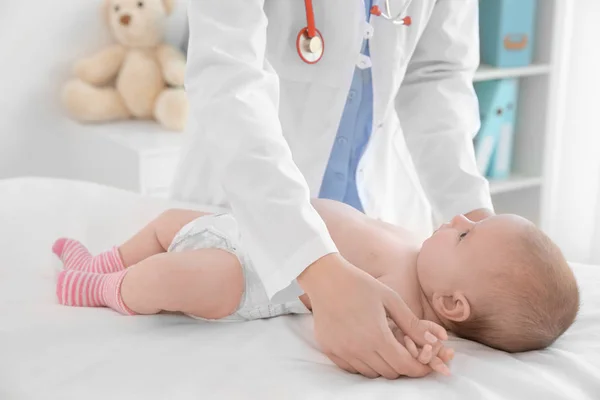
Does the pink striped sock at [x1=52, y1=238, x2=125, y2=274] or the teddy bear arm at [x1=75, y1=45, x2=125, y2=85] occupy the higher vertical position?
Answer: the teddy bear arm at [x1=75, y1=45, x2=125, y2=85]

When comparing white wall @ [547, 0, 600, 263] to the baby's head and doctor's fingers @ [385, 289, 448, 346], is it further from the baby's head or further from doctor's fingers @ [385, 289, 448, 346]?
doctor's fingers @ [385, 289, 448, 346]

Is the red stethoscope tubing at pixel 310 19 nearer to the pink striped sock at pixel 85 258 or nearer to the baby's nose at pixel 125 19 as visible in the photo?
the pink striped sock at pixel 85 258

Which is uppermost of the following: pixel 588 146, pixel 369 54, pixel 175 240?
pixel 369 54

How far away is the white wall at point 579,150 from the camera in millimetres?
3035

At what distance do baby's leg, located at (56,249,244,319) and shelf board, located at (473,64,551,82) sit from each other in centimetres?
178

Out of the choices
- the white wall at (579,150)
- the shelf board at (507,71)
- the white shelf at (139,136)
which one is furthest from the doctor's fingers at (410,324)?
the white wall at (579,150)

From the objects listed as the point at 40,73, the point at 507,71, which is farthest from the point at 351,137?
the point at 507,71

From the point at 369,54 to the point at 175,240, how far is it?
0.50m

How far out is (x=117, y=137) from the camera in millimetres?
2322

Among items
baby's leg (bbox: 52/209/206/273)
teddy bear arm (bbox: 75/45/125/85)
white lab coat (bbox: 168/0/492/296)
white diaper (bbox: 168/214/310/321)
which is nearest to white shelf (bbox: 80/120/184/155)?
teddy bear arm (bbox: 75/45/125/85)

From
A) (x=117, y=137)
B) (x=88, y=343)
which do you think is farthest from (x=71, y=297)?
(x=117, y=137)

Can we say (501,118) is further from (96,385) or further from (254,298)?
(96,385)

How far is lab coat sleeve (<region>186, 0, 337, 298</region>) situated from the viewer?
3.43 feet

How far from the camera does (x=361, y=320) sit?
38.4 inches
